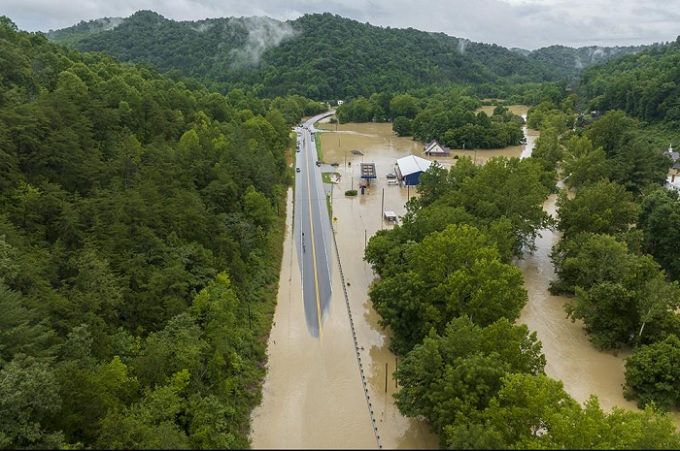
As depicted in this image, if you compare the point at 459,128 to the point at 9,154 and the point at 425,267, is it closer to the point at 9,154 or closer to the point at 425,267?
the point at 425,267

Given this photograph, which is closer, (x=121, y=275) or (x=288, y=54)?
(x=121, y=275)

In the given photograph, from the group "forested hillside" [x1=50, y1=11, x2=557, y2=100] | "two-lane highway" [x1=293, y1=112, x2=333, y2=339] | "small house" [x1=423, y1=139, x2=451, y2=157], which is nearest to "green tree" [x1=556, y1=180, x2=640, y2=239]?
"two-lane highway" [x1=293, y1=112, x2=333, y2=339]

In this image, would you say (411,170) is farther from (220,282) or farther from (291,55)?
(291,55)

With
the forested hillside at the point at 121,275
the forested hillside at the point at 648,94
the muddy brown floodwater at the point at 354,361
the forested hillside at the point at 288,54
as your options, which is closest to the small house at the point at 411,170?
the muddy brown floodwater at the point at 354,361

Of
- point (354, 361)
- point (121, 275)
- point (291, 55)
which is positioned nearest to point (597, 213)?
point (354, 361)

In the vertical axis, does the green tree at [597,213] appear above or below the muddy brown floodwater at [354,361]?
above

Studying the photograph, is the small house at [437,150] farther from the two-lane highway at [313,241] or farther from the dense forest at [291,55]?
the dense forest at [291,55]
